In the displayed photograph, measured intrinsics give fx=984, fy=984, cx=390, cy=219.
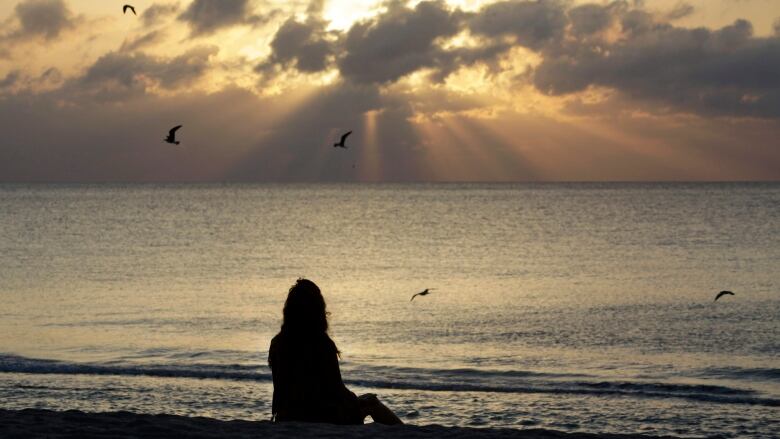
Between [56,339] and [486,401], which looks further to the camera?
[56,339]

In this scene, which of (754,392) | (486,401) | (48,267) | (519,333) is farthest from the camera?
(48,267)

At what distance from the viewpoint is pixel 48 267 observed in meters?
47.8

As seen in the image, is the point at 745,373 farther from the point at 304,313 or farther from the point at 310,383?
the point at 304,313

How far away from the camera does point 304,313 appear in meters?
8.15

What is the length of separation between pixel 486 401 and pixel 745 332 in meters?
11.8

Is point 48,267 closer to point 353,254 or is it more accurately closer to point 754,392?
point 353,254

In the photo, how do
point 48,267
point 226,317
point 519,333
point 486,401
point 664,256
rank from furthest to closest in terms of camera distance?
point 664,256, point 48,267, point 226,317, point 519,333, point 486,401

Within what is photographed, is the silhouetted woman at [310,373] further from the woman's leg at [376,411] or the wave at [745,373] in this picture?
the wave at [745,373]

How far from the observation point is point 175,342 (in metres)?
25.1

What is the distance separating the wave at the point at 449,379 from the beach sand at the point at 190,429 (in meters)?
11.0

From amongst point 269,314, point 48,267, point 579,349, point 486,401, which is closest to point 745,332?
point 579,349

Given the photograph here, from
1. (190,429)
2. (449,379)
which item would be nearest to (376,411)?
(190,429)

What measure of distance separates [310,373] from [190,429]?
1084 millimetres

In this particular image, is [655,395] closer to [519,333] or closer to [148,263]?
[519,333]
